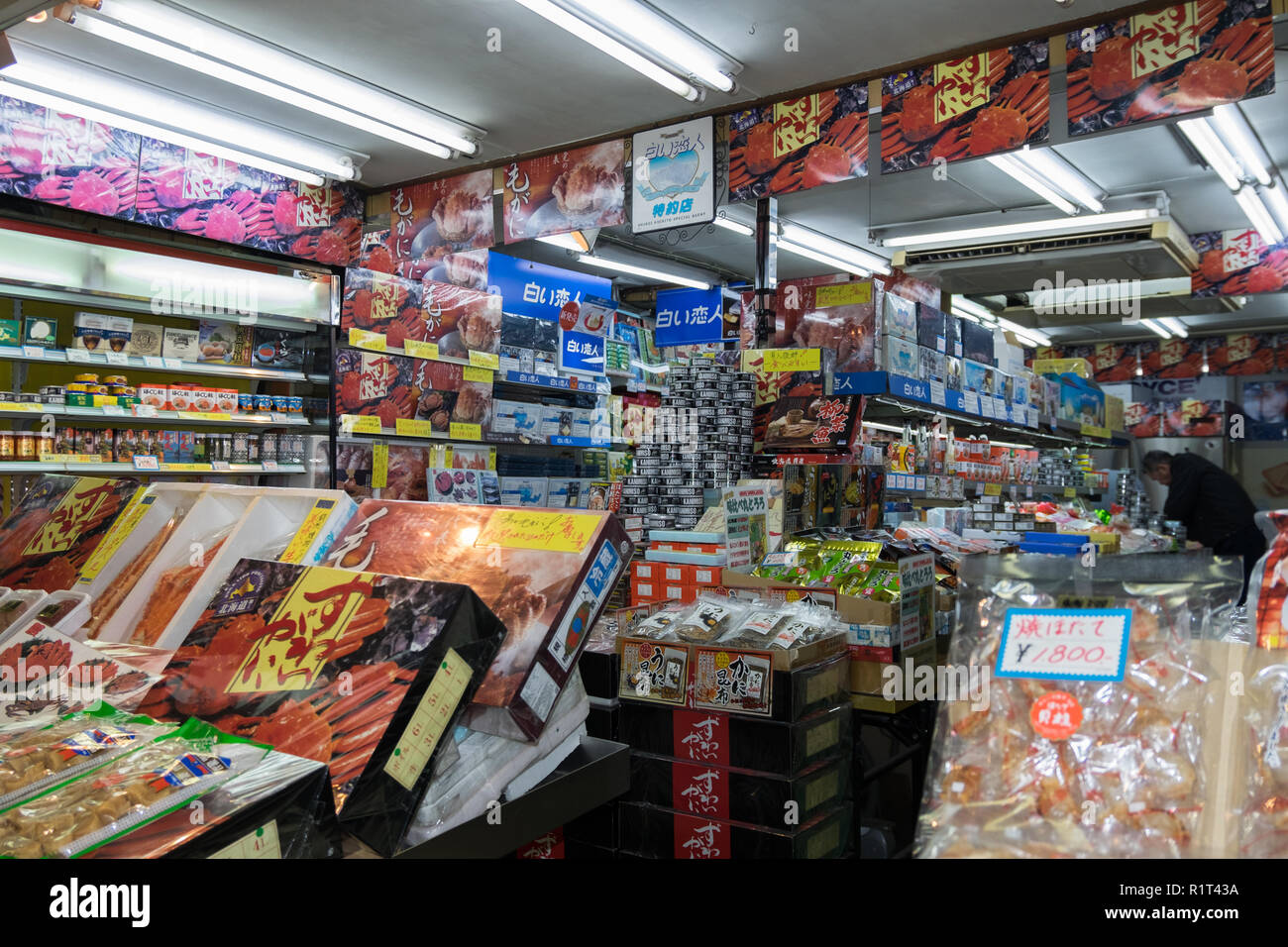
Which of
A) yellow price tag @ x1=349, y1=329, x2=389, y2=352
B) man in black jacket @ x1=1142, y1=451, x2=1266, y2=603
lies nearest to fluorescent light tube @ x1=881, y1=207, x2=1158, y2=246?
man in black jacket @ x1=1142, y1=451, x2=1266, y2=603

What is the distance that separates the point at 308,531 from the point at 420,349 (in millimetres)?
4854

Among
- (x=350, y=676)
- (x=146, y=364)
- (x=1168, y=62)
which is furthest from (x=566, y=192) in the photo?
(x=350, y=676)

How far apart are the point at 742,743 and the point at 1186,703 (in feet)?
5.82

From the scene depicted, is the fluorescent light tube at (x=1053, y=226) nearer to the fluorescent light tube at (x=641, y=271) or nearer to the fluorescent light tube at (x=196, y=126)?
the fluorescent light tube at (x=641, y=271)

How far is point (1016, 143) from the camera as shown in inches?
187

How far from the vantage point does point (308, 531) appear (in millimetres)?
2115

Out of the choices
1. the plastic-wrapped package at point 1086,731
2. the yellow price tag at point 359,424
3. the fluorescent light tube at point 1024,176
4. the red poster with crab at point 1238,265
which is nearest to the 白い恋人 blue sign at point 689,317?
the fluorescent light tube at point 1024,176

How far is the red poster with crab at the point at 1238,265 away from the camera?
27.8 feet

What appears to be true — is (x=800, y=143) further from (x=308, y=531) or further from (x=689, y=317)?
(x=689, y=317)

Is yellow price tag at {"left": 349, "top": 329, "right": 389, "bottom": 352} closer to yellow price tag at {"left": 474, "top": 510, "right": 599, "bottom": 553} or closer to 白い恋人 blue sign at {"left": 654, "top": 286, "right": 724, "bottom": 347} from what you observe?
白い恋人 blue sign at {"left": 654, "top": 286, "right": 724, "bottom": 347}

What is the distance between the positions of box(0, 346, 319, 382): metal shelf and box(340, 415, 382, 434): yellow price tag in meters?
0.33

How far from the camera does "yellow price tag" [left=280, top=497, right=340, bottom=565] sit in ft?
6.76

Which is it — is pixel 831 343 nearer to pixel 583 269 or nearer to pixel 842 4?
pixel 842 4
